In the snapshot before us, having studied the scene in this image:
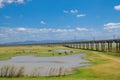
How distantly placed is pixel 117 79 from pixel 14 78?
1244 centimetres

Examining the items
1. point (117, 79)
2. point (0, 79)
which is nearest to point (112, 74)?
point (117, 79)

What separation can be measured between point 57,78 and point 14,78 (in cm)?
524

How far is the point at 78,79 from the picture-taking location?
3191 centimetres

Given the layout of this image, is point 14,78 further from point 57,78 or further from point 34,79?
point 57,78

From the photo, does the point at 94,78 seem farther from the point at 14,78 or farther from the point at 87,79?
the point at 14,78

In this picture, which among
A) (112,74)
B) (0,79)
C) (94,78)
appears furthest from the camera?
(112,74)

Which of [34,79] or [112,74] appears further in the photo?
[112,74]

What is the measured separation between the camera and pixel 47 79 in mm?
31609

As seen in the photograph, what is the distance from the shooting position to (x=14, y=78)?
32219 mm

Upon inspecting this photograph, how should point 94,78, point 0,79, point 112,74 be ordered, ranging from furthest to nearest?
1. point 112,74
2. point 94,78
3. point 0,79

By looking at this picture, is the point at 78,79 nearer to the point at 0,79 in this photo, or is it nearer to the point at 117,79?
the point at 117,79

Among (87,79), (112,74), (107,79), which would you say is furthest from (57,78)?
(112,74)

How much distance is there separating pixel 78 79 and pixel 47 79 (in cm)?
373

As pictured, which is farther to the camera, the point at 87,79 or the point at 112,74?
the point at 112,74
